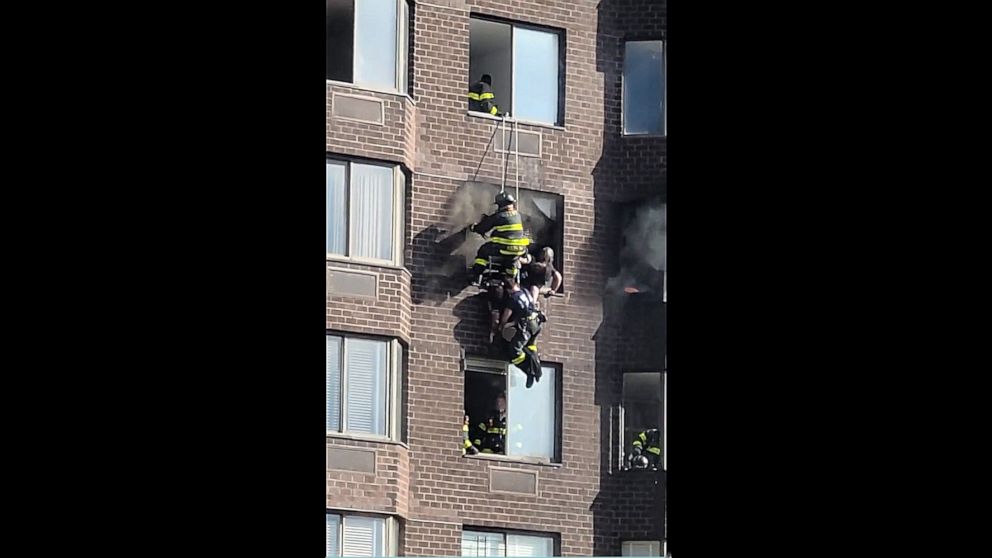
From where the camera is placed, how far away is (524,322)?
8352 mm

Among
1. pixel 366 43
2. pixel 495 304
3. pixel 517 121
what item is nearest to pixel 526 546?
pixel 495 304

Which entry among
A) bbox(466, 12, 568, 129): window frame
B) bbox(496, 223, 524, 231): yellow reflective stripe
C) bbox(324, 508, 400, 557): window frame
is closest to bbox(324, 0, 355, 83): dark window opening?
bbox(466, 12, 568, 129): window frame

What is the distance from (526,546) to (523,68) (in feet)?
8.14

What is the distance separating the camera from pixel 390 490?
27.0 ft

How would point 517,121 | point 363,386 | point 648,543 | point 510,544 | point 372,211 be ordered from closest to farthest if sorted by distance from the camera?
1. point 648,543
2. point 510,544
3. point 363,386
4. point 372,211
5. point 517,121

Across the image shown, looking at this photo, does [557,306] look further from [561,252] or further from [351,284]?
[351,284]

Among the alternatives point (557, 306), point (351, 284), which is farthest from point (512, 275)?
point (351, 284)

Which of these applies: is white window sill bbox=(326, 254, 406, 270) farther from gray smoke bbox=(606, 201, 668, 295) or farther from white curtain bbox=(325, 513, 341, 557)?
white curtain bbox=(325, 513, 341, 557)

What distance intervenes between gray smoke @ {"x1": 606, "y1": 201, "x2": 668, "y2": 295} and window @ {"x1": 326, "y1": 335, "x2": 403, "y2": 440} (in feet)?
3.91

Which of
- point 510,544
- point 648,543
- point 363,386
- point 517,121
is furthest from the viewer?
point 517,121

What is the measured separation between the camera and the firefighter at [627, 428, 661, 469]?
8.18 meters

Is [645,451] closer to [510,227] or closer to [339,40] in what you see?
[510,227]

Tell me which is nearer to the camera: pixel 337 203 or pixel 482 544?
pixel 482 544
